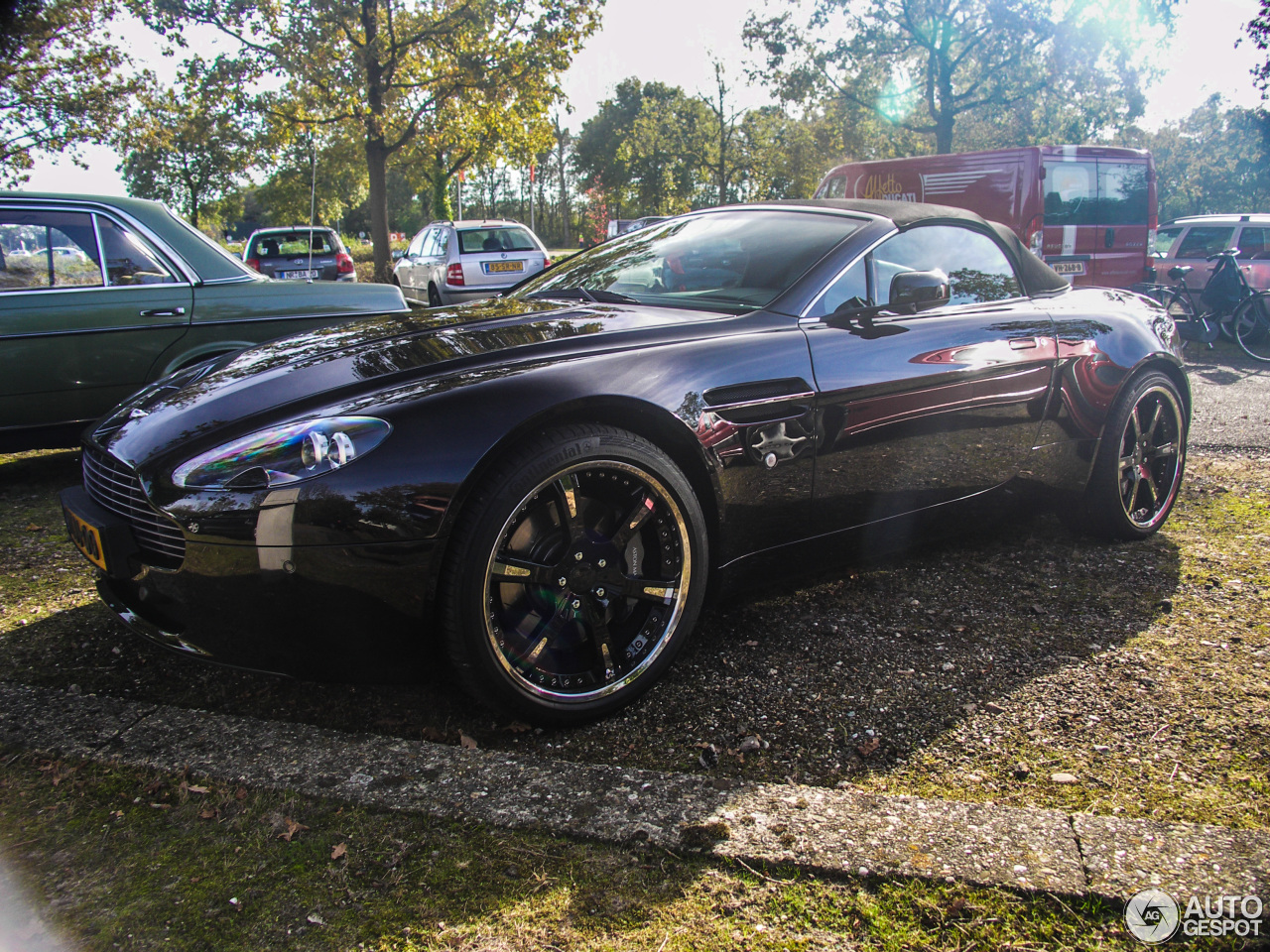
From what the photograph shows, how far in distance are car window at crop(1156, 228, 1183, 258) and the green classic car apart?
44.9 feet

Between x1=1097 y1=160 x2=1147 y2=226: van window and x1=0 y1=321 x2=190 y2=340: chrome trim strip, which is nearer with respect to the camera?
x1=0 y1=321 x2=190 y2=340: chrome trim strip

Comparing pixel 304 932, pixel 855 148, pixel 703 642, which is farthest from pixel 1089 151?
pixel 855 148

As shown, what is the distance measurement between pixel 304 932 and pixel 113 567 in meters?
1.19

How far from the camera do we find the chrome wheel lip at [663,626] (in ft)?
6.98

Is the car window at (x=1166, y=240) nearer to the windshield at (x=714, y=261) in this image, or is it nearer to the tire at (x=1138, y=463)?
the tire at (x=1138, y=463)

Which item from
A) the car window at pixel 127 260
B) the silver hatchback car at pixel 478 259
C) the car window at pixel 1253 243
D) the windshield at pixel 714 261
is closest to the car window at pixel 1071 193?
the car window at pixel 1253 243

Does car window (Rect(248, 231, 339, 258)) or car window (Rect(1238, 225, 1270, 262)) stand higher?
car window (Rect(248, 231, 339, 258))

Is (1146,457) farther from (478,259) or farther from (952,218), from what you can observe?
(478,259)

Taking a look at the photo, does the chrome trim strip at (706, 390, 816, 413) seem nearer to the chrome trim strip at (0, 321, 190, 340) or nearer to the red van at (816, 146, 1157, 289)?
the chrome trim strip at (0, 321, 190, 340)

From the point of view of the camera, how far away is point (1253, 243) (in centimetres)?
1249

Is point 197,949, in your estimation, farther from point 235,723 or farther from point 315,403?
point 315,403

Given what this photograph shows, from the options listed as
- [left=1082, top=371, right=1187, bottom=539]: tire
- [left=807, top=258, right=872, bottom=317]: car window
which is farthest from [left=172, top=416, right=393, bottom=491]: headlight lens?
[left=1082, top=371, right=1187, bottom=539]: tire

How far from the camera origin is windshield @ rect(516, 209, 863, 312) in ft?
9.86

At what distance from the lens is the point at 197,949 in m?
1.54
